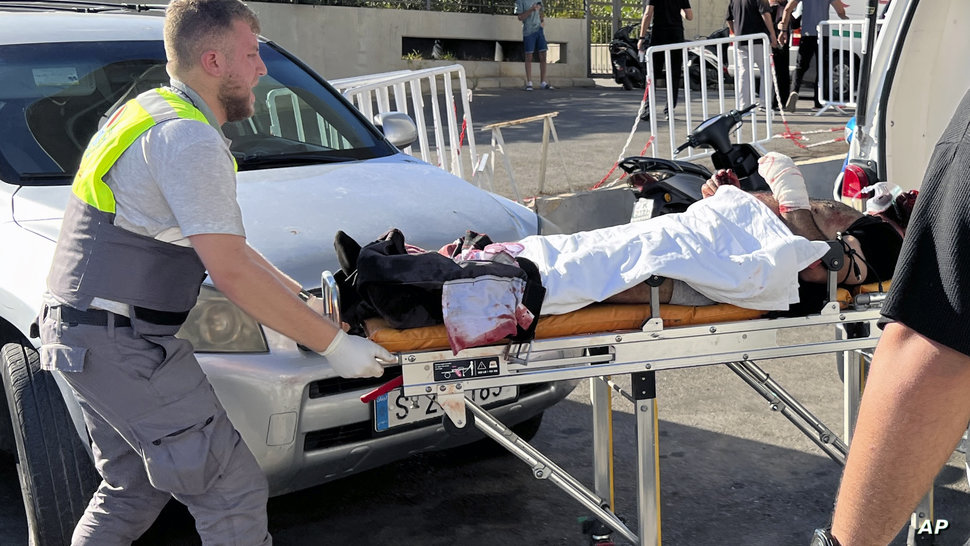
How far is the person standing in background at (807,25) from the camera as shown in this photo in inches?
522

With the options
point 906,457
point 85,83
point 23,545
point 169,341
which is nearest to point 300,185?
point 85,83

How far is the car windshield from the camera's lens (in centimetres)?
403

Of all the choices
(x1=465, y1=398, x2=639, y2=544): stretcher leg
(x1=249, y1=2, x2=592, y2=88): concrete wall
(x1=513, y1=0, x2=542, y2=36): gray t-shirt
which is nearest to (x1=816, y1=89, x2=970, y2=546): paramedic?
(x1=465, y1=398, x2=639, y2=544): stretcher leg

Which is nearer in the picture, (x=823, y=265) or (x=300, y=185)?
(x=823, y=265)

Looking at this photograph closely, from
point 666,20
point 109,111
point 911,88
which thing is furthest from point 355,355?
point 666,20

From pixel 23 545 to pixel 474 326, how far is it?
6.83ft

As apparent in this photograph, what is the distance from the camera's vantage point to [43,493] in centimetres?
314

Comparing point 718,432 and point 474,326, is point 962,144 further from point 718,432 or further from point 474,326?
point 718,432

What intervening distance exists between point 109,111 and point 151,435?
6.50 feet

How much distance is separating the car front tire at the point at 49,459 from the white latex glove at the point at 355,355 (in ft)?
3.21

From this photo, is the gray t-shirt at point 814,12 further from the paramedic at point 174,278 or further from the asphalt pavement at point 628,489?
the paramedic at point 174,278

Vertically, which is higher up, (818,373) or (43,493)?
(43,493)

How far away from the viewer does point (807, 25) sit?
13688 mm

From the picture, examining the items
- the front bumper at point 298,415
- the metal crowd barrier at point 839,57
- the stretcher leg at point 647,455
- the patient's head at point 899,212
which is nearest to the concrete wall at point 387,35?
the metal crowd barrier at point 839,57
